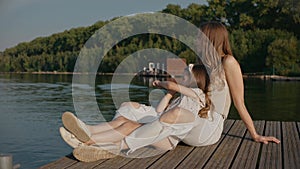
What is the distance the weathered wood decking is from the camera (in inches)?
133

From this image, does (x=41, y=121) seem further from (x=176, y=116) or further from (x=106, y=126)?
(x=176, y=116)

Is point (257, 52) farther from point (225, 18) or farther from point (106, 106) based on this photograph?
point (106, 106)

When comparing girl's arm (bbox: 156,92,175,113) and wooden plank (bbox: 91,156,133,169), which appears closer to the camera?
wooden plank (bbox: 91,156,133,169)

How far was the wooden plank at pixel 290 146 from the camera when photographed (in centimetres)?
352

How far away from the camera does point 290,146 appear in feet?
13.6

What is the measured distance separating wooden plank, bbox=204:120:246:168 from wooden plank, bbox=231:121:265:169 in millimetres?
51

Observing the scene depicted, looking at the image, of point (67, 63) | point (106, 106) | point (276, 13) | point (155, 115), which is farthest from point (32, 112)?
point (67, 63)

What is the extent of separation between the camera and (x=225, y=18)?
183 ft

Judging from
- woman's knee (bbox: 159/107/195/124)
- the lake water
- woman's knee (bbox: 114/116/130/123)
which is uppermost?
woman's knee (bbox: 159/107/195/124)

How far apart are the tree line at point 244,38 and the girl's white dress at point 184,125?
123 ft

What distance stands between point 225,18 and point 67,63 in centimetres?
2544

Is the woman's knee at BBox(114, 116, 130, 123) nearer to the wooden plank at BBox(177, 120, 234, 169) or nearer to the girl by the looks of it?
the girl

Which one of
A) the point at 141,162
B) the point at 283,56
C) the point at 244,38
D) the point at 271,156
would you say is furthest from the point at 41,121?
the point at 244,38

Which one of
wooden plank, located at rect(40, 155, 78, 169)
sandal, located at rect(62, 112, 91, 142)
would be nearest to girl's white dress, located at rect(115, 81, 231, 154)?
sandal, located at rect(62, 112, 91, 142)
